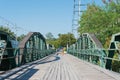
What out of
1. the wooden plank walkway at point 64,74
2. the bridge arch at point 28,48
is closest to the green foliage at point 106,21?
the bridge arch at point 28,48

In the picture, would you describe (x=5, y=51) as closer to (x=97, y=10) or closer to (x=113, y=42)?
(x=113, y=42)

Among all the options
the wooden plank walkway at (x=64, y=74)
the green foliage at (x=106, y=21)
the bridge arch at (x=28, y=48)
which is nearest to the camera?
the wooden plank walkway at (x=64, y=74)

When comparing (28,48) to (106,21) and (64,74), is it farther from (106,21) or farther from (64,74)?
(106,21)

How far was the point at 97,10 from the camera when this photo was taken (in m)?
46.4

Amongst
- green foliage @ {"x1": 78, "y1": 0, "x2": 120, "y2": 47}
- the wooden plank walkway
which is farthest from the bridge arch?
green foliage @ {"x1": 78, "y1": 0, "x2": 120, "y2": 47}

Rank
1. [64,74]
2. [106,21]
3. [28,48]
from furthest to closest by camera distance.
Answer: [106,21], [28,48], [64,74]

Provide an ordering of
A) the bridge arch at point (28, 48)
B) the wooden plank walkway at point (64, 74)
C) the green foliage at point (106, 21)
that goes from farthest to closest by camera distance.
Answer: the green foliage at point (106, 21) → the bridge arch at point (28, 48) → the wooden plank walkway at point (64, 74)

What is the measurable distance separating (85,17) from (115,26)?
941cm

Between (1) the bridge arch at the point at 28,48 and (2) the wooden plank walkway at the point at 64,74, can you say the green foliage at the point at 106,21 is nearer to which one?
(1) the bridge arch at the point at 28,48

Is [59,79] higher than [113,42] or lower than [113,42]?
lower

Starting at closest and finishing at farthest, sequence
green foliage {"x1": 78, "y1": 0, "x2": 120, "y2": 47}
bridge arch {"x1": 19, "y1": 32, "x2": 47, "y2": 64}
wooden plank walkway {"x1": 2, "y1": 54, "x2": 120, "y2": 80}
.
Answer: wooden plank walkway {"x1": 2, "y1": 54, "x2": 120, "y2": 80}
bridge arch {"x1": 19, "y1": 32, "x2": 47, "y2": 64}
green foliage {"x1": 78, "y1": 0, "x2": 120, "y2": 47}

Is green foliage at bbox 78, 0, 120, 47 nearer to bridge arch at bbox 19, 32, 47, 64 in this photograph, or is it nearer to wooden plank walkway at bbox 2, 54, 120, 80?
bridge arch at bbox 19, 32, 47, 64

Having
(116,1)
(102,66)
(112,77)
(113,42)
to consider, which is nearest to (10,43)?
(102,66)

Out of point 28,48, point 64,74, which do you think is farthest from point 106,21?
point 64,74
